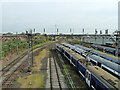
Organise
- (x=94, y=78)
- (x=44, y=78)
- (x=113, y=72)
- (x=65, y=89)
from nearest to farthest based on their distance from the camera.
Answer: (x=94, y=78)
(x=113, y=72)
(x=65, y=89)
(x=44, y=78)

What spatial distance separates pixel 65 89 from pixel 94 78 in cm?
427

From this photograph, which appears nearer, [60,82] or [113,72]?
[113,72]

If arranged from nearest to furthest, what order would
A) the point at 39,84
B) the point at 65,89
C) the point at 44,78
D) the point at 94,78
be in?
1. the point at 94,78
2. the point at 65,89
3. the point at 39,84
4. the point at 44,78

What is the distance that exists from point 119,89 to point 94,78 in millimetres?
2920

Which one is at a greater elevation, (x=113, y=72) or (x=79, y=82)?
(x=113, y=72)

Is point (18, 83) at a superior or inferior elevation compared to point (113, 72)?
inferior

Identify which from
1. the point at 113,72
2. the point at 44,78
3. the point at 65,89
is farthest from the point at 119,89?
the point at 44,78

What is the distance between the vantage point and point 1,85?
13.4 m

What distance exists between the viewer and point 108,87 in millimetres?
A: 7660

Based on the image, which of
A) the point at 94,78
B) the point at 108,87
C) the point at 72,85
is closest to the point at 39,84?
the point at 72,85

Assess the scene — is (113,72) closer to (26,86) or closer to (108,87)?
(108,87)

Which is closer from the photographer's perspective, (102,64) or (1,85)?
(1,85)

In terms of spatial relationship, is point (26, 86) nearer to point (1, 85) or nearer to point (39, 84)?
point (39, 84)

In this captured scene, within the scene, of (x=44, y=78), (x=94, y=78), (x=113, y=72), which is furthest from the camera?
(x=44, y=78)
